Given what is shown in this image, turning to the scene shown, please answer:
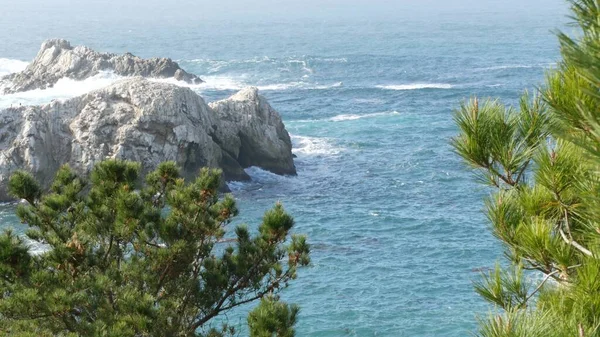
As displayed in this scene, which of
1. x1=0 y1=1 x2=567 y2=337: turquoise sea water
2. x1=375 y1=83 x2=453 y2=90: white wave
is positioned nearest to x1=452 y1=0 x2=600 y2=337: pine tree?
x1=0 y1=1 x2=567 y2=337: turquoise sea water

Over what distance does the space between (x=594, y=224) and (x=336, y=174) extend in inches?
1501

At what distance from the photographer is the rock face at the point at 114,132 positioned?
1489 inches

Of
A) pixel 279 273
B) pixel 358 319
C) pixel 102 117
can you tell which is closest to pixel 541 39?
pixel 102 117

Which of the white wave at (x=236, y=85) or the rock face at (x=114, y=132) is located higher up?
the rock face at (x=114, y=132)

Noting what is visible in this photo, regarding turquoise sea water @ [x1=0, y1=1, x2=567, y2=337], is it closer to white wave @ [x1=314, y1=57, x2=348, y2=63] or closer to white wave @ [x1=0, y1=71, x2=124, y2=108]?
white wave @ [x1=314, y1=57, x2=348, y2=63]

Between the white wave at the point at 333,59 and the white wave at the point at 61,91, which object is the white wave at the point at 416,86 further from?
the white wave at the point at 61,91

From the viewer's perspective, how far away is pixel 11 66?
276ft

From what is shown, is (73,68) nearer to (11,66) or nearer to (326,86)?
(11,66)

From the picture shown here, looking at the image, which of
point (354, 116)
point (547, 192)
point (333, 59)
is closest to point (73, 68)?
point (354, 116)

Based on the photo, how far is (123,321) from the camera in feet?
37.1

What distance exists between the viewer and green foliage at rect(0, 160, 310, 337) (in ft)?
38.3

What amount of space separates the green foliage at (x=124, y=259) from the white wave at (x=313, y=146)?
3499cm

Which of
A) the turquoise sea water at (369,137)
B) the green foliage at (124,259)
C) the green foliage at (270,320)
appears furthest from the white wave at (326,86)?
the green foliage at (270,320)

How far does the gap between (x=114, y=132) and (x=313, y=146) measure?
53.0ft
